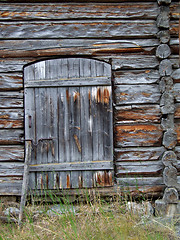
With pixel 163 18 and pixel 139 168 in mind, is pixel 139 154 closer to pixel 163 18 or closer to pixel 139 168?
pixel 139 168

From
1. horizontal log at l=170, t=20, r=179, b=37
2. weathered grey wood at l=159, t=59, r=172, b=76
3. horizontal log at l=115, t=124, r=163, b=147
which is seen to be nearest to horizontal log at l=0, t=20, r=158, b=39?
horizontal log at l=170, t=20, r=179, b=37

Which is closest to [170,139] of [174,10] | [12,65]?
[174,10]

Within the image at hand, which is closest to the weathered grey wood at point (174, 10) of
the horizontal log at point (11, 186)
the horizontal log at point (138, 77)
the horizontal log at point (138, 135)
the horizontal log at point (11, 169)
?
the horizontal log at point (138, 77)

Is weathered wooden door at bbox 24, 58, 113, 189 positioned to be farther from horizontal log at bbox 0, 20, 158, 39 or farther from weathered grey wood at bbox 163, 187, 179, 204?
weathered grey wood at bbox 163, 187, 179, 204

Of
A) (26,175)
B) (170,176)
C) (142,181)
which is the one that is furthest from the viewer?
(142,181)

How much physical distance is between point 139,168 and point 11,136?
209 cm

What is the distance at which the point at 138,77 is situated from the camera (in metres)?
3.92

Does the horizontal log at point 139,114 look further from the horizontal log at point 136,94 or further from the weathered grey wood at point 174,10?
the weathered grey wood at point 174,10

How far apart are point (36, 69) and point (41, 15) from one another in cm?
86

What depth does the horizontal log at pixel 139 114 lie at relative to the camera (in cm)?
391

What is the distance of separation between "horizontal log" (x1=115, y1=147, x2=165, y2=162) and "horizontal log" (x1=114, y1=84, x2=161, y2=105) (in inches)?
30.1

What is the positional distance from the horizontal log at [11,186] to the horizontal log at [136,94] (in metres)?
2.02

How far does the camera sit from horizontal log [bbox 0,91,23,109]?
3.86 meters

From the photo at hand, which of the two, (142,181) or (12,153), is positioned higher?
(12,153)
